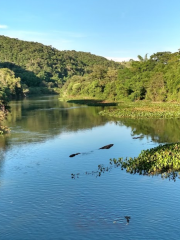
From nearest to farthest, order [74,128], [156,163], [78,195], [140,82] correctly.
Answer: [78,195] < [156,163] < [74,128] < [140,82]

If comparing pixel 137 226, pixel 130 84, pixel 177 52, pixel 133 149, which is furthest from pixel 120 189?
pixel 177 52

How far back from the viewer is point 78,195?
70.9 ft

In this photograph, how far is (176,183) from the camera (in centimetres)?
2364

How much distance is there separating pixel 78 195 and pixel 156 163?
8418 millimetres

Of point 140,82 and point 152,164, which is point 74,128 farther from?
point 140,82

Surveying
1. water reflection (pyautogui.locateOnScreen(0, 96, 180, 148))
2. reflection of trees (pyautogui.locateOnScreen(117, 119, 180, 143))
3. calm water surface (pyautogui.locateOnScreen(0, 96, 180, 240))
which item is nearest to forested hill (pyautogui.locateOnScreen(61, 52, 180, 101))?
reflection of trees (pyautogui.locateOnScreen(117, 119, 180, 143))

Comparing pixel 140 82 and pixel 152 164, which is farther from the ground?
pixel 140 82

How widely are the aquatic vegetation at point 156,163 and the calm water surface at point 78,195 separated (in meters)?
1.03

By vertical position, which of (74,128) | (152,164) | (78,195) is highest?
(74,128)

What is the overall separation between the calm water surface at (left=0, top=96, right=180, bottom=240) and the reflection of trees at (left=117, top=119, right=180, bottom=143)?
93.0 inches

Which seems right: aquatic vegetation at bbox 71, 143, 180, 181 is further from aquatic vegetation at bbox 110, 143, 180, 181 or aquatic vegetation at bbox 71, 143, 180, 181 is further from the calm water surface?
the calm water surface

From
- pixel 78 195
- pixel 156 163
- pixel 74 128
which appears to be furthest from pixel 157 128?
pixel 78 195

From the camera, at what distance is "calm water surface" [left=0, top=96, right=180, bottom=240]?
17.0 meters

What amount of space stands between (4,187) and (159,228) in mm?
11491
